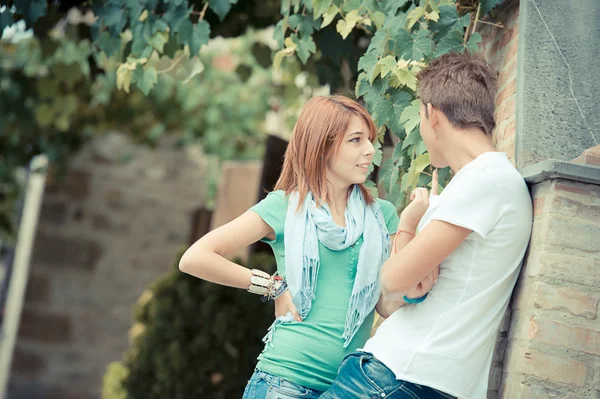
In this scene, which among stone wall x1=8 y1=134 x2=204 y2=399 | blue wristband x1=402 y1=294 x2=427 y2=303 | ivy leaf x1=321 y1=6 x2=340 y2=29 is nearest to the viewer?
blue wristband x1=402 y1=294 x2=427 y2=303

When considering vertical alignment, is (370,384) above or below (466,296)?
below

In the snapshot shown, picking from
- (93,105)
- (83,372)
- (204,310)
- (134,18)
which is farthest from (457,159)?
(83,372)

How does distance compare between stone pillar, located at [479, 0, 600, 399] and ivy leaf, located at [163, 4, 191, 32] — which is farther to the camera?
ivy leaf, located at [163, 4, 191, 32]

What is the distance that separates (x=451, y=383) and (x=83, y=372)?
25.0ft

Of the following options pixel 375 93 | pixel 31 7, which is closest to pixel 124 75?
pixel 31 7

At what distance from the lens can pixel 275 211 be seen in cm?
230

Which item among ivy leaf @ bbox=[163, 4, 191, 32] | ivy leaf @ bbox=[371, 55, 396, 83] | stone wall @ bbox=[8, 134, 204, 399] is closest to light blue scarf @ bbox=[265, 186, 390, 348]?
ivy leaf @ bbox=[371, 55, 396, 83]

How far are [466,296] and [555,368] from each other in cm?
33

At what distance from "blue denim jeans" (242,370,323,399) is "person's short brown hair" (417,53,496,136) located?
75 cm

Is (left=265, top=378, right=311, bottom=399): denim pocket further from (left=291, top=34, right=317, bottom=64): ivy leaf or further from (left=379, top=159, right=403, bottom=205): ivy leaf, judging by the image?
(left=291, top=34, right=317, bottom=64): ivy leaf

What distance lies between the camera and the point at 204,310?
535 cm

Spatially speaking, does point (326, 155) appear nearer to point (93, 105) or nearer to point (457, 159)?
point (457, 159)

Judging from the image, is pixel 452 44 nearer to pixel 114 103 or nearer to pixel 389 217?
pixel 389 217

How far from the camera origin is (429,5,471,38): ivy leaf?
2793mm
